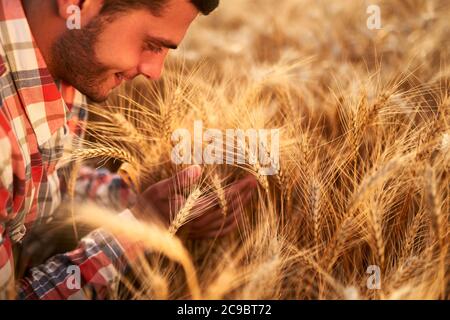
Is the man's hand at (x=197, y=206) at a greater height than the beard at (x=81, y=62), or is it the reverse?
the beard at (x=81, y=62)

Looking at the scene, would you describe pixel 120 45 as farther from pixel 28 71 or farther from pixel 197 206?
pixel 197 206

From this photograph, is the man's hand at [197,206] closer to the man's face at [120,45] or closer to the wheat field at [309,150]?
the wheat field at [309,150]

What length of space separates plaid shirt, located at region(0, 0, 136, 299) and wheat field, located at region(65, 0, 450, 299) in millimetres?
73

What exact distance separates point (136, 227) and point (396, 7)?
0.86 meters

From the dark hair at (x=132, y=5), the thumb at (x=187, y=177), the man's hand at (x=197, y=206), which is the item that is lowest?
the man's hand at (x=197, y=206)

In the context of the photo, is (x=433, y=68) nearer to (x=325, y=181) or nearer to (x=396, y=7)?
(x=396, y=7)

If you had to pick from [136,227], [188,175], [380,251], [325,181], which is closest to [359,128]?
[325,181]

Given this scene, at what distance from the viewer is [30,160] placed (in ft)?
3.97

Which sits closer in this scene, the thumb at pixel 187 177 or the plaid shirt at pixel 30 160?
the plaid shirt at pixel 30 160

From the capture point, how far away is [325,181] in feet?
3.94

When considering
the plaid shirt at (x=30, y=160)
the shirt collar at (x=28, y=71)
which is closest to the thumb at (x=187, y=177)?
the plaid shirt at (x=30, y=160)

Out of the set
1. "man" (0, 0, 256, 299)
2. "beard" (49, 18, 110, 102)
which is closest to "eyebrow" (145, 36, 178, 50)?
"man" (0, 0, 256, 299)

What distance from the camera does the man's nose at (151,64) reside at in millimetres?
1260

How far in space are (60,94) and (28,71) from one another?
10 centimetres
